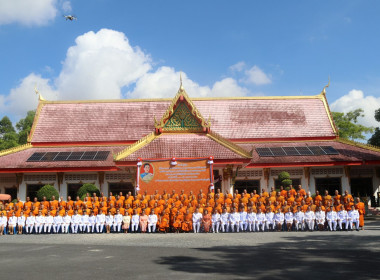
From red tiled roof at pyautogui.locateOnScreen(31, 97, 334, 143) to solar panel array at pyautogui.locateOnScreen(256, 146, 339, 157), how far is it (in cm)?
155

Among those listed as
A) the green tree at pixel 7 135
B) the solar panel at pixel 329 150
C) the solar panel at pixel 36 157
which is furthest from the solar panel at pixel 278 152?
the green tree at pixel 7 135

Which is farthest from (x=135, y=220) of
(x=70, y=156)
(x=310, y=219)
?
(x=70, y=156)

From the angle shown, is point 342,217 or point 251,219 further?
point 251,219

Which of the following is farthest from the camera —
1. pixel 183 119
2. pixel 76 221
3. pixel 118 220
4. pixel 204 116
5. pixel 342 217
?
pixel 204 116

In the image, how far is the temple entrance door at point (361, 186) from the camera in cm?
2225

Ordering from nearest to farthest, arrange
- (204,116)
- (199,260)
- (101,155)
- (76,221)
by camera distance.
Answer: (199,260), (76,221), (101,155), (204,116)

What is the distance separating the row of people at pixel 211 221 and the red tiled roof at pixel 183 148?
3.81 m

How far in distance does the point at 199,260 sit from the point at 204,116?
18280 mm

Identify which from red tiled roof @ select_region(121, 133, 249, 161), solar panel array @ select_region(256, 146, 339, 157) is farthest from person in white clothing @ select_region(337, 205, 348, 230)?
solar panel array @ select_region(256, 146, 339, 157)

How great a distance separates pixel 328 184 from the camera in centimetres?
2211

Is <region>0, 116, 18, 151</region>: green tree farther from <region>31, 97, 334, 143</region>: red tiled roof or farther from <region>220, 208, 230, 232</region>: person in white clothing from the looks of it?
<region>220, 208, 230, 232</region>: person in white clothing

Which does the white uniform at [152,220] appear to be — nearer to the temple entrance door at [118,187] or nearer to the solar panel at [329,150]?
the temple entrance door at [118,187]

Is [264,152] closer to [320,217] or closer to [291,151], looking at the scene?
[291,151]

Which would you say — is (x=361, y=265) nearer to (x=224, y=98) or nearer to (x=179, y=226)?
(x=179, y=226)
